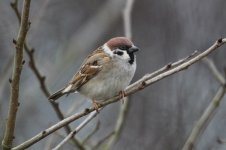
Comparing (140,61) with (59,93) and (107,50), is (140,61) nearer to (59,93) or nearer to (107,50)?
(107,50)

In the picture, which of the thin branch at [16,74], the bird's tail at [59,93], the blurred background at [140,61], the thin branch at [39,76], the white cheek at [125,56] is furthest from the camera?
the blurred background at [140,61]

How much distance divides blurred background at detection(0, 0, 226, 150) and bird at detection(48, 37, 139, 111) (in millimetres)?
469

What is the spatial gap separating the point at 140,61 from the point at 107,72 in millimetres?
3440

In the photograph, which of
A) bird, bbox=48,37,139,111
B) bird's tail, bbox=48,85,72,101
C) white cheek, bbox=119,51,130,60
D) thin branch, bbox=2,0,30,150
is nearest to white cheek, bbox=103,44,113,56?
bird, bbox=48,37,139,111

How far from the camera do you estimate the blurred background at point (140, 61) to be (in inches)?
185

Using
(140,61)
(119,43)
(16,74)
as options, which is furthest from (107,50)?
(140,61)

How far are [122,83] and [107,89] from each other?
0.12m

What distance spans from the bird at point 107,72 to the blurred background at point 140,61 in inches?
18.5

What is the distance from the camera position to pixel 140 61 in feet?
23.0

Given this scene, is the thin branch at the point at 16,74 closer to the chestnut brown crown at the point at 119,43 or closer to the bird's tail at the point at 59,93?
the bird's tail at the point at 59,93

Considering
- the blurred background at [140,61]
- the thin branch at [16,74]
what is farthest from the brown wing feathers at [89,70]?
the thin branch at [16,74]

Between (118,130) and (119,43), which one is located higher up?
(119,43)

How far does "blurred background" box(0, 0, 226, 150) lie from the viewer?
4.71 m

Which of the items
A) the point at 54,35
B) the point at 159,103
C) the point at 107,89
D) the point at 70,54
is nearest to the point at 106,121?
the point at 159,103
